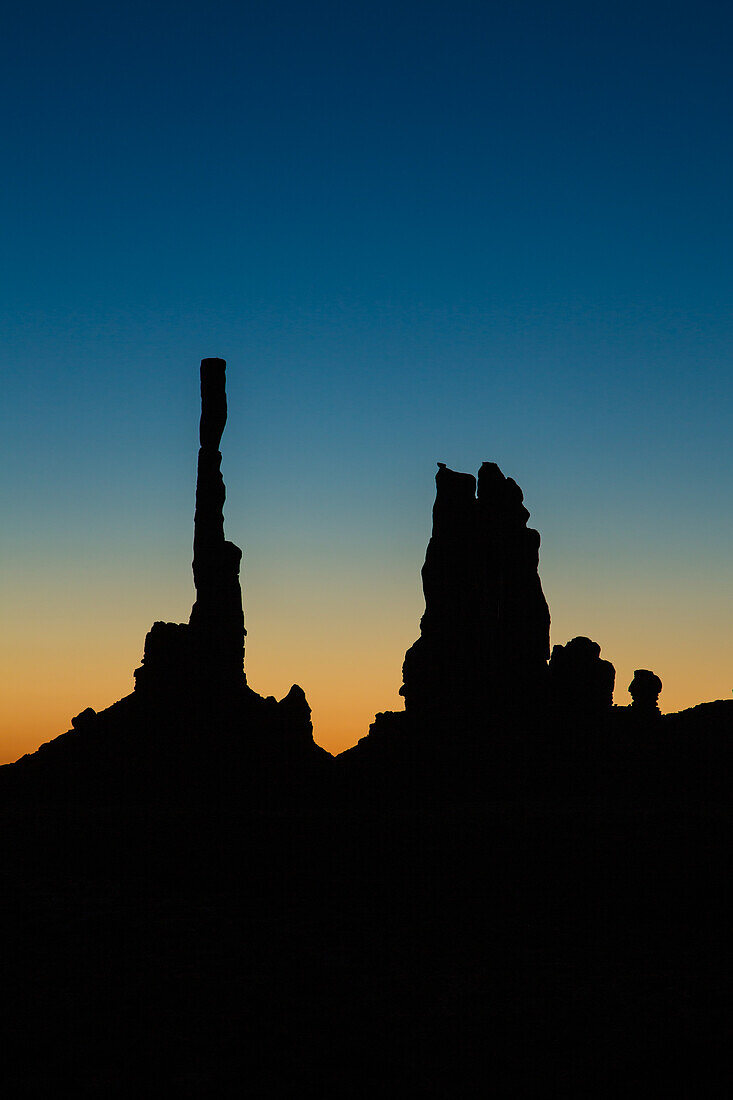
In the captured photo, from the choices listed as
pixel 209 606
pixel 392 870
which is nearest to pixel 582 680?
pixel 209 606

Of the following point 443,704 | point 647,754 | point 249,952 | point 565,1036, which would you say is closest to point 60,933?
point 249,952

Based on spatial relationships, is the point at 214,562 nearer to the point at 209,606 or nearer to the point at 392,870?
the point at 209,606

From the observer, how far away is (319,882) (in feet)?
137

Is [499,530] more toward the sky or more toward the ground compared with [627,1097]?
more toward the sky

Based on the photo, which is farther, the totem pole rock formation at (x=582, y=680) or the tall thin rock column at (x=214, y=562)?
the totem pole rock formation at (x=582, y=680)

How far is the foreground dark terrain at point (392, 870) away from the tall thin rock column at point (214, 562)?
8.2 inches

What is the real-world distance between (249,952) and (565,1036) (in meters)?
11.3

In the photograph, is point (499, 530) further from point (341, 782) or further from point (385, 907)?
point (385, 907)

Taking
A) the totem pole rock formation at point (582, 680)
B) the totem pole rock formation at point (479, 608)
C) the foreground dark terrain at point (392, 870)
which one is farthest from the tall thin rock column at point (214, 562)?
the totem pole rock formation at point (582, 680)

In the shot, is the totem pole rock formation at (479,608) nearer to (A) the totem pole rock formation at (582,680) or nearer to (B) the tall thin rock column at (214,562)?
(A) the totem pole rock formation at (582,680)

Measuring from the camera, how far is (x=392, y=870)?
1705 inches

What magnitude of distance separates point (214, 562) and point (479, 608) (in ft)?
69.3

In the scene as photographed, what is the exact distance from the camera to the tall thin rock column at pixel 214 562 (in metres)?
69.6

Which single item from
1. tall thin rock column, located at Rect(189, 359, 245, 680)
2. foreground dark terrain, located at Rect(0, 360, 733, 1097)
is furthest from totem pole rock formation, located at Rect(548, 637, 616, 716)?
tall thin rock column, located at Rect(189, 359, 245, 680)
